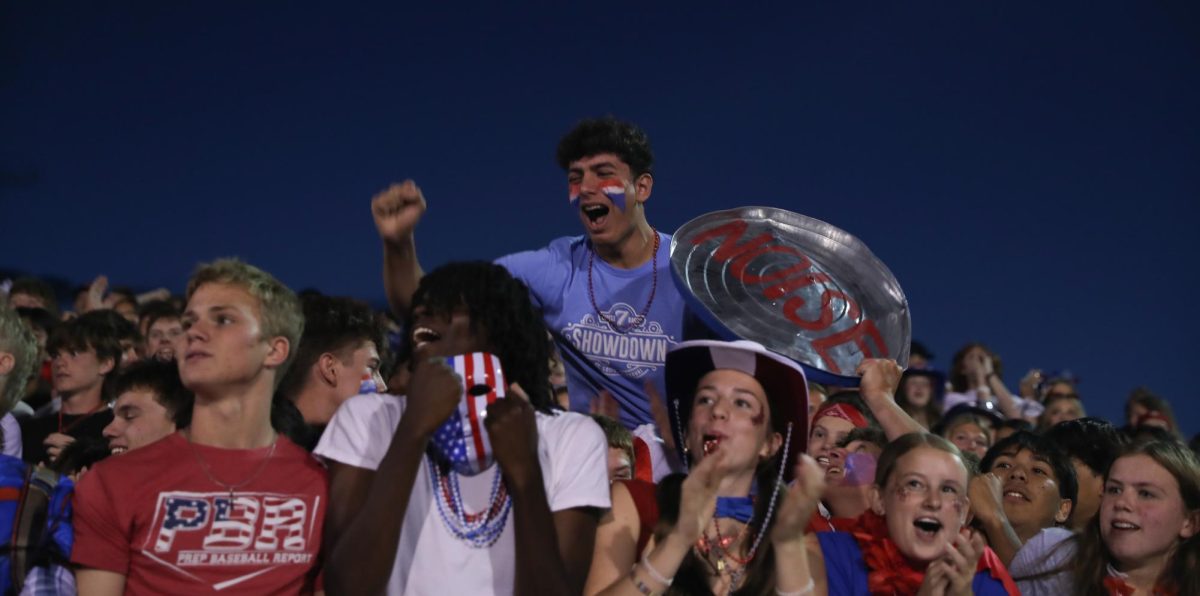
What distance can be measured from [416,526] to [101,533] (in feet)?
2.35

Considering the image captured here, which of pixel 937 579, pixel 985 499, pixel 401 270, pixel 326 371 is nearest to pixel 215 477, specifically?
pixel 401 270

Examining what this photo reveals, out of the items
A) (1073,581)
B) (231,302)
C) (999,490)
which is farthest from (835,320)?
(231,302)

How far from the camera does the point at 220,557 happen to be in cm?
279

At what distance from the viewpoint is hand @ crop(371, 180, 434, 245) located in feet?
12.4

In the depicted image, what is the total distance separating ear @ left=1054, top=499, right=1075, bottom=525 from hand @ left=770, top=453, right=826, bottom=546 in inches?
92.2

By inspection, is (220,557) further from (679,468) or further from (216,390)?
(679,468)

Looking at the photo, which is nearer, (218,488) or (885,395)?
(218,488)

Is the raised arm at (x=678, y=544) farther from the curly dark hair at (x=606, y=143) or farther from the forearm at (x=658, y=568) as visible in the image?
the curly dark hair at (x=606, y=143)

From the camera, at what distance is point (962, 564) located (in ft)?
10.3

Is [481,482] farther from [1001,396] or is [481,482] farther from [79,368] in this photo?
[1001,396]

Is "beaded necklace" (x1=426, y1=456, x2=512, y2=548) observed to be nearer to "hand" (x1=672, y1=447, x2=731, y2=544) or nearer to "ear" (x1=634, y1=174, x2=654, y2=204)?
"hand" (x1=672, y1=447, x2=731, y2=544)

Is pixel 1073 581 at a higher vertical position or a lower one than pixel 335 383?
lower

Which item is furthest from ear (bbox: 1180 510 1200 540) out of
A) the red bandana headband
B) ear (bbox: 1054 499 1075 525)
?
the red bandana headband

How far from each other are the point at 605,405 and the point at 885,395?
1131mm
